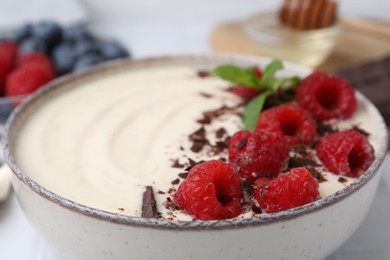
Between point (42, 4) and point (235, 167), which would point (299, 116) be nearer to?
point (235, 167)

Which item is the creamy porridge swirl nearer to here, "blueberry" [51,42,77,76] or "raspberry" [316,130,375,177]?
"raspberry" [316,130,375,177]

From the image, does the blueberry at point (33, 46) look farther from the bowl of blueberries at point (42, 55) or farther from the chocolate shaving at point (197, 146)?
the chocolate shaving at point (197, 146)

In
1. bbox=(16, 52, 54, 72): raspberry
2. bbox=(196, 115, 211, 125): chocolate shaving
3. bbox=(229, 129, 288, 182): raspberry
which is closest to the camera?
bbox=(229, 129, 288, 182): raspberry

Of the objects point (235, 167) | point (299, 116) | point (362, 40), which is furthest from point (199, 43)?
point (235, 167)

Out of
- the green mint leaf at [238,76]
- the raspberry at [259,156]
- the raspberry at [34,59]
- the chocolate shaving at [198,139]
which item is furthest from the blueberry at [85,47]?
the raspberry at [259,156]

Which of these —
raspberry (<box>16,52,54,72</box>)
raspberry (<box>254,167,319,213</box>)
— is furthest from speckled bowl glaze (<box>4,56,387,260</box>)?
raspberry (<box>16,52,54,72</box>)

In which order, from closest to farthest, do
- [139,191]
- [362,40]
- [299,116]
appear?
[139,191], [299,116], [362,40]

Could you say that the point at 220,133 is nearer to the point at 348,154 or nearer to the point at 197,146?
the point at 197,146

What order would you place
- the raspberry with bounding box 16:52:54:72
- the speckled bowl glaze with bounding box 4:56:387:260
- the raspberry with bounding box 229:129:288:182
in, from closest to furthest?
the speckled bowl glaze with bounding box 4:56:387:260 → the raspberry with bounding box 229:129:288:182 → the raspberry with bounding box 16:52:54:72
